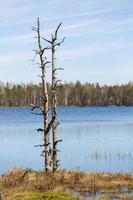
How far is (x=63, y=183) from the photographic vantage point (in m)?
20.5

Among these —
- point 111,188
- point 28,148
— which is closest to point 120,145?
point 28,148

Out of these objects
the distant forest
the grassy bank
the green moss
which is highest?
the distant forest

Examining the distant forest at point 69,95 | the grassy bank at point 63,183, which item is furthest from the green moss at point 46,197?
the distant forest at point 69,95

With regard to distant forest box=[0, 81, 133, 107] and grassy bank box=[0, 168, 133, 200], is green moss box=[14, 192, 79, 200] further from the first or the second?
distant forest box=[0, 81, 133, 107]

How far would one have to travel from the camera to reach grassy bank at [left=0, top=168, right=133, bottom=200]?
18.9m

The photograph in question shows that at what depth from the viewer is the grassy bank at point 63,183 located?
18.9m

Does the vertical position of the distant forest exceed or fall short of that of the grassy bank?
it exceeds it

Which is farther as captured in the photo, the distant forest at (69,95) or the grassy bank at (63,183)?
the distant forest at (69,95)

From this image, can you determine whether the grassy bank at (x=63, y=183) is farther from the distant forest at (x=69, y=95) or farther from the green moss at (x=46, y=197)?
the distant forest at (x=69, y=95)

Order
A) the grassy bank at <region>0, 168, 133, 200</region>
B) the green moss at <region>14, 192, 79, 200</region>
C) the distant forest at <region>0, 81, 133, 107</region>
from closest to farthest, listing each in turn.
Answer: the green moss at <region>14, 192, 79, 200</region>
the grassy bank at <region>0, 168, 133, 200</region>
the distant forest at <region>0, 81, 133, 107</region>

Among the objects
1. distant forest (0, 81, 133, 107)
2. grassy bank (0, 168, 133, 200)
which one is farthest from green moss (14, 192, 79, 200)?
distant forest (0, 81, 133, 107)

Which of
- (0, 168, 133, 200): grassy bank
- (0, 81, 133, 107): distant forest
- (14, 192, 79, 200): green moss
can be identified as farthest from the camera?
(0, 81, 133, 107): distant forest

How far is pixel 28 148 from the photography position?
134ft

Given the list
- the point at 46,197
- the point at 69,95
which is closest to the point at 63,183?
the point at 46,197
